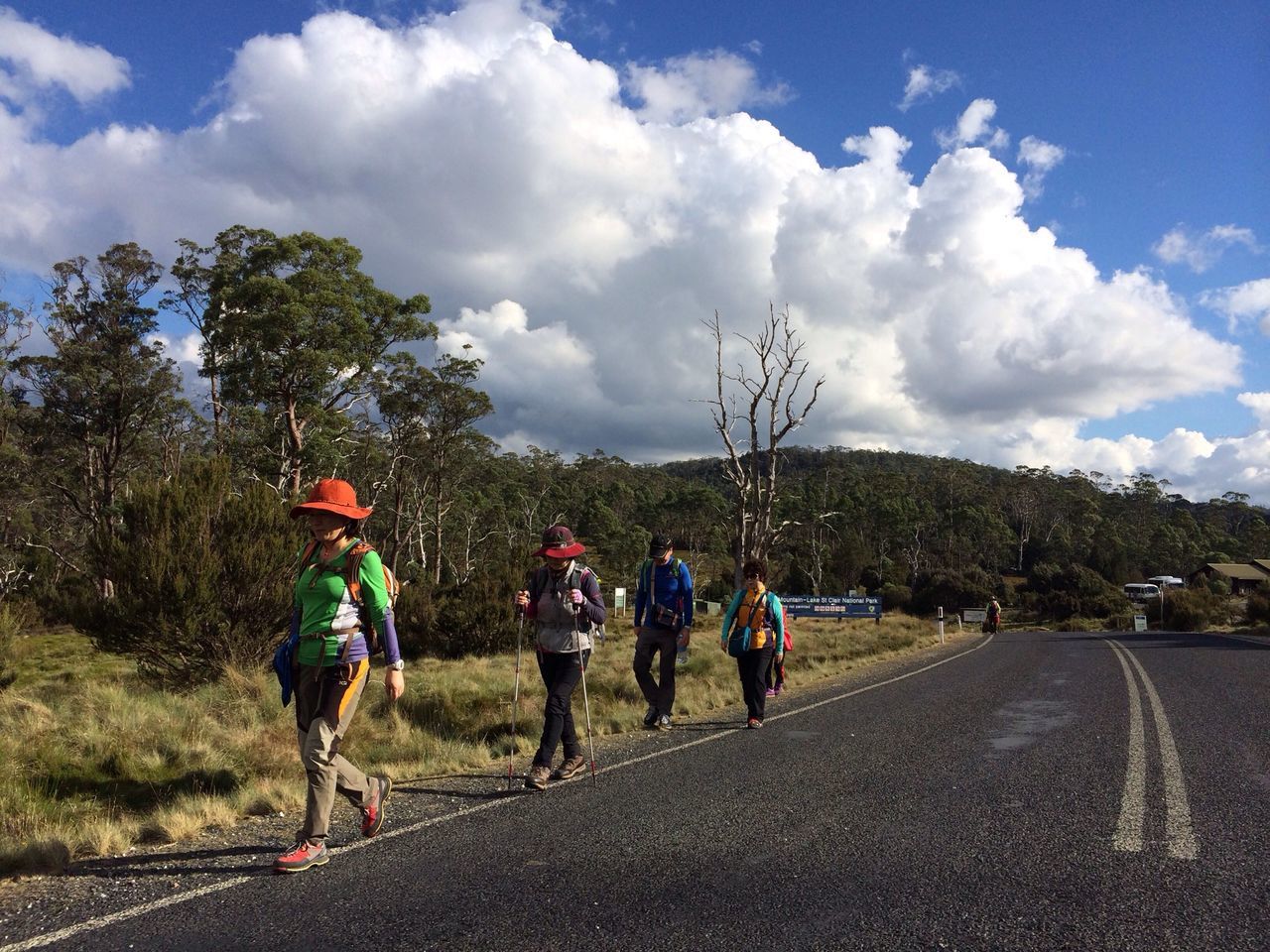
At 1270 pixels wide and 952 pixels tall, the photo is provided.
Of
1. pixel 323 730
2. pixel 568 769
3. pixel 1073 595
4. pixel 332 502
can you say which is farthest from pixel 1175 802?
pixel 1073 595

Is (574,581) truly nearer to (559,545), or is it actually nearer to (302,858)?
(559,545)

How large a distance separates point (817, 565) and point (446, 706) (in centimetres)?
5908

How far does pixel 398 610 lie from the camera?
22.7 meters

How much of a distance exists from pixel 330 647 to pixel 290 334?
23.9 meters

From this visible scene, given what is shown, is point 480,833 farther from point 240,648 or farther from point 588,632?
point 240,648

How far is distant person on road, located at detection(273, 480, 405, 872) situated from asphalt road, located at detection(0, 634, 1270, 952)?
15.7 inches

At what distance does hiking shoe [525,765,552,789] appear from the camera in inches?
210

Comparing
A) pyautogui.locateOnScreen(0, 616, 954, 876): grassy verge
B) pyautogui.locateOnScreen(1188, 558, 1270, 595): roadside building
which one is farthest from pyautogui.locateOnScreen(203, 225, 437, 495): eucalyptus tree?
pyautogui.locateOnScreen(1188, 558, 1270, 595): roadside building

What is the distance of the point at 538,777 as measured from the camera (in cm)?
535

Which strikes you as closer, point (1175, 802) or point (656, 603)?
point (1175, 802)

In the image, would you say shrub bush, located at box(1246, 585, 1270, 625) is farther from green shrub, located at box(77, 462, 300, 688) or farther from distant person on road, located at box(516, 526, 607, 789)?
distant person on road, located at box(516, 526, 607, 789)

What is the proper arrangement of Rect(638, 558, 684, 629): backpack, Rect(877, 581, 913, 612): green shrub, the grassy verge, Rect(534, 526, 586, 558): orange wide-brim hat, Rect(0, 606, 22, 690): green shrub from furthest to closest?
Rect(877, 581, 913, 612): green shrub
Rect(0, 606, 22, 690): green shrub
Rect(638, 558, 684, 629): backpack
Rect(534, 526, 586, 558): orange wide-brim hat
the grassy verge

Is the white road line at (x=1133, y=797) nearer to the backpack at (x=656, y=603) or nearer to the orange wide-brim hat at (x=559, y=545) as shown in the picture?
the orange wide-brim hat at (x=559, y=545)

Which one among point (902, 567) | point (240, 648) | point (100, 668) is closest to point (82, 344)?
point (100, 668)
